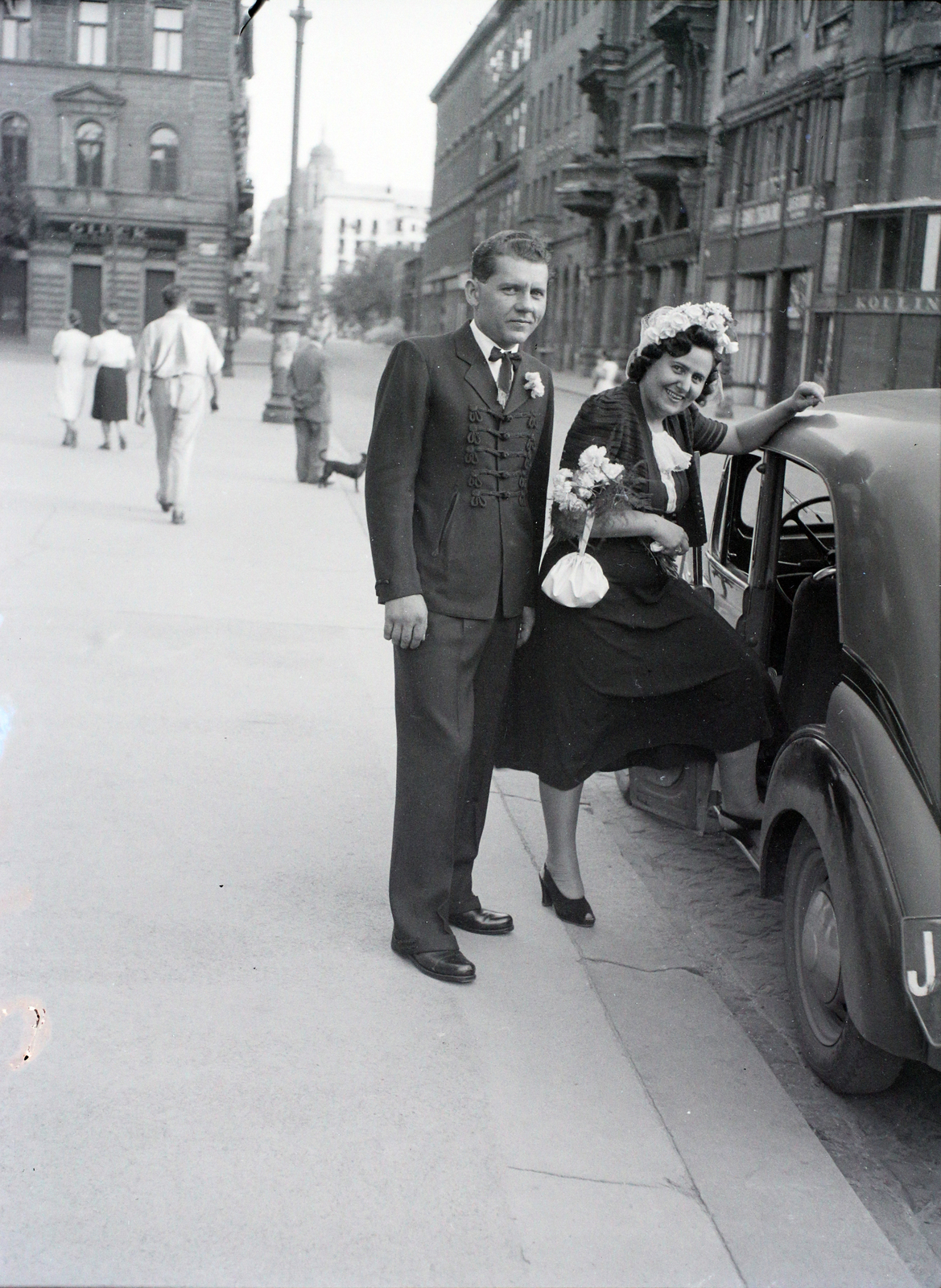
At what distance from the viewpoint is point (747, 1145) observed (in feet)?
11.0

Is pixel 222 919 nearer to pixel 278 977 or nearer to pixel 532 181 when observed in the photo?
pixel 278 977

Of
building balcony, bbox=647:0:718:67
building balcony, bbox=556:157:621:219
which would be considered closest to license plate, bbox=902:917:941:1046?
building balcony, bbox=647:0:718:67

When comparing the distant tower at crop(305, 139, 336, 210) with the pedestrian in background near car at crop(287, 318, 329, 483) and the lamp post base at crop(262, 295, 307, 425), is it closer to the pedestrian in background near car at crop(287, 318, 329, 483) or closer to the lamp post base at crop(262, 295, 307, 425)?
the lamp post base at crop(262, 295, 307, 425)

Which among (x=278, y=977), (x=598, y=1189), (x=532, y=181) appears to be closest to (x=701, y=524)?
(x=278, y=977)

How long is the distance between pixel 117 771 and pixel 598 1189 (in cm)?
310

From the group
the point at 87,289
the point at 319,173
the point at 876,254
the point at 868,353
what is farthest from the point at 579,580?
the point at 319,173

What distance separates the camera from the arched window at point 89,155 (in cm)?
3941

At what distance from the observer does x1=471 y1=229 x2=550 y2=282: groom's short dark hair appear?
3908 mm

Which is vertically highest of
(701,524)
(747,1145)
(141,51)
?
(141,51)

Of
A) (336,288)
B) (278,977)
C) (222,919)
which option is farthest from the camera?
(336,288)

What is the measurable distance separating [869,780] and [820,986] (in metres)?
0.69

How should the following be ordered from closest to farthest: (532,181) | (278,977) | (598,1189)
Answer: (598,1189) → (278,977) → (532,181)

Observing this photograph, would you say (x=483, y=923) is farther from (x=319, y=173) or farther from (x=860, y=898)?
(x=319, y=173)

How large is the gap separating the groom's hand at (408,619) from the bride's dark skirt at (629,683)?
603mm
